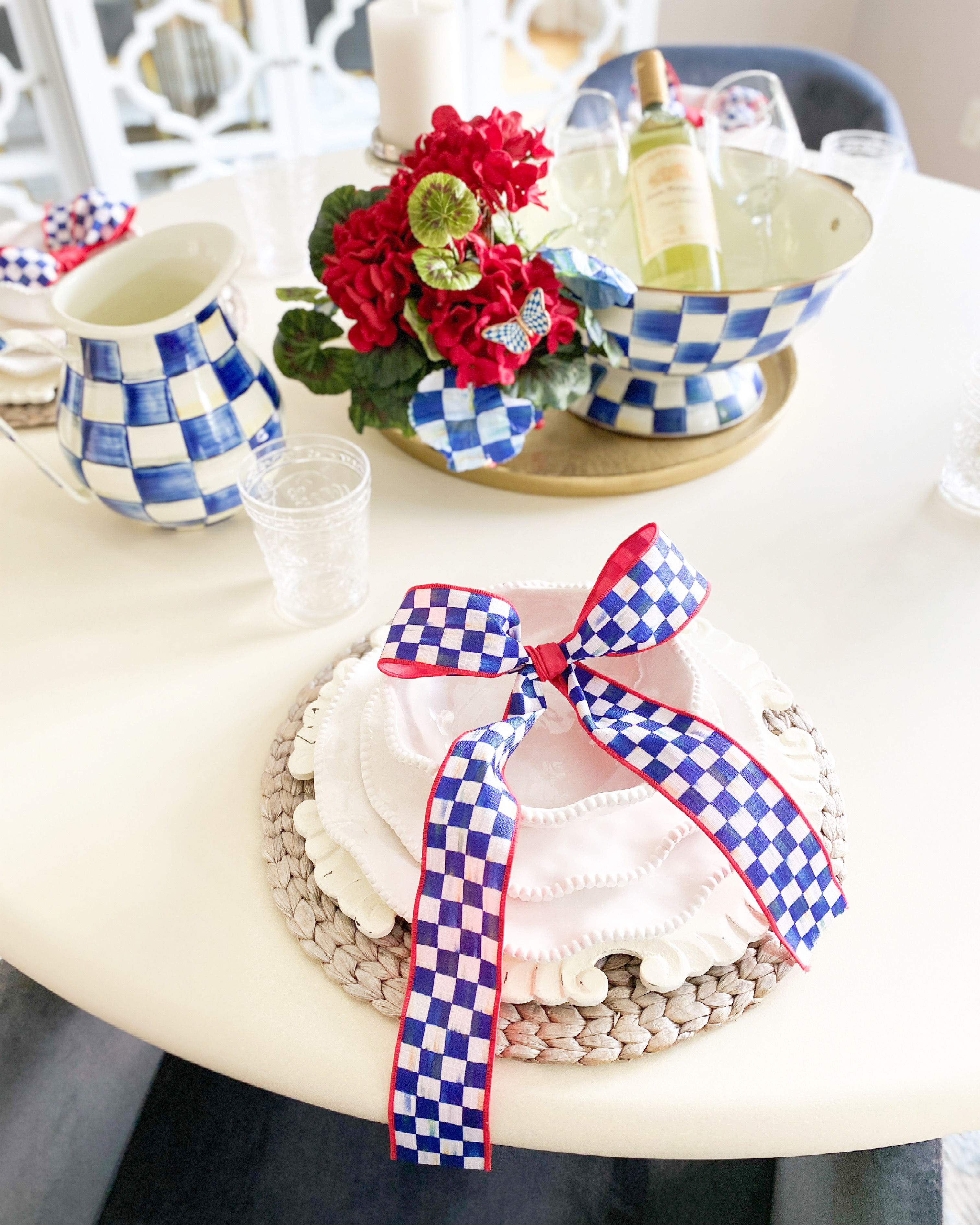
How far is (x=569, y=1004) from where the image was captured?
44 cm

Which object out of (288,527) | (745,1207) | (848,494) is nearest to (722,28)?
(848,494)

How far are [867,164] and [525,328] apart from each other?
0.76 m

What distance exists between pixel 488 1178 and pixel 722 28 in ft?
10.9

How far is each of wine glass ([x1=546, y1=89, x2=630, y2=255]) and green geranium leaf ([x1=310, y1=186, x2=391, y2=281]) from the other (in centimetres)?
27

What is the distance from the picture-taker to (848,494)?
78cm

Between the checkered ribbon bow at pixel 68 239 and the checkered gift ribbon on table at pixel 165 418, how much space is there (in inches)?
12.1

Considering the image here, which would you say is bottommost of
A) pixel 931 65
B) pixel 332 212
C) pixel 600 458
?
pixel 931 65

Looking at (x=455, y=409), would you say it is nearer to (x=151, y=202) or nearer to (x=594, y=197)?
(x=594, y=197)

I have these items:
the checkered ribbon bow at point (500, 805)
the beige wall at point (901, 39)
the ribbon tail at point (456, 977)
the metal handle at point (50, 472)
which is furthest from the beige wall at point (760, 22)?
the ribbon tail at point (456, 977)

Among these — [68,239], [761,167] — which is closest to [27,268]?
[68,239]

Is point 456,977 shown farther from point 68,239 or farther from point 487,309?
point 68,239

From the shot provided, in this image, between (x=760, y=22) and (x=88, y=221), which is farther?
(x=760, y=22)

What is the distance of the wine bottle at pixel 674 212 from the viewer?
2.52 ft

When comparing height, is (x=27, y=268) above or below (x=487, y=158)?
below
